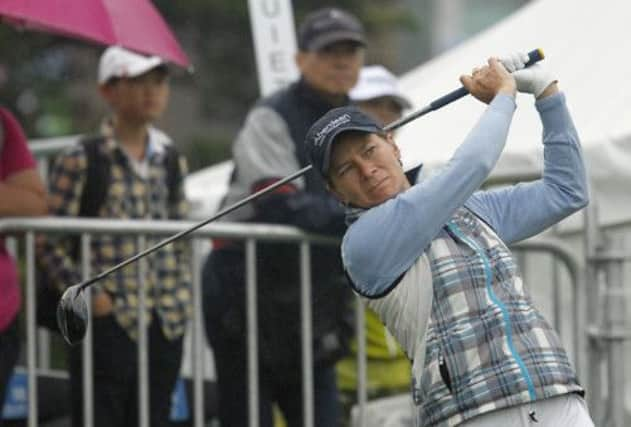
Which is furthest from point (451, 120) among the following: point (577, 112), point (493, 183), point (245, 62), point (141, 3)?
point (245, 62)

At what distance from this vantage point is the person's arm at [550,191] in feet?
15.2

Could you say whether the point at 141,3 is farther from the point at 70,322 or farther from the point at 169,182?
the point at 70,322

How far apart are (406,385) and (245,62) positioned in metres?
17.8

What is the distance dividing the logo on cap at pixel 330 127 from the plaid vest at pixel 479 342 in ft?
1.23

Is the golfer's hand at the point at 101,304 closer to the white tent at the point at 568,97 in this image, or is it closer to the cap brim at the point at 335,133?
the white tent at the point at 568,97

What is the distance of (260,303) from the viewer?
638cm

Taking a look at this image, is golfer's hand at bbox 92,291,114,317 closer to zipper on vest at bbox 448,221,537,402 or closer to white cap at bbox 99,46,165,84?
white cap at bbox 99,46,165,84

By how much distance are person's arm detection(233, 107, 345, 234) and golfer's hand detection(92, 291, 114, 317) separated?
0.63m

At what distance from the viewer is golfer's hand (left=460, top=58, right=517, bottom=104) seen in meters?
4.44

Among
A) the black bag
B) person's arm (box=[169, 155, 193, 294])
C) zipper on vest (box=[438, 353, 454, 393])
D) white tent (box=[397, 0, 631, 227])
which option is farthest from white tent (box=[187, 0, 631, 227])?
zipper on vest (box=[438, 353, 454, 393])

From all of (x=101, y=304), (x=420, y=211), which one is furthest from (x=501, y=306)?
(x=101, y=304)

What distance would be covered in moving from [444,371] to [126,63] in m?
2.74

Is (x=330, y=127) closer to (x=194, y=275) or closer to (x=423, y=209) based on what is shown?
(x=423, y=209)

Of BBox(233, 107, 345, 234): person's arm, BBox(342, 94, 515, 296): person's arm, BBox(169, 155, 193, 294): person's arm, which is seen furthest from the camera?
BBox(169, 155, 193, 294): person's arm
